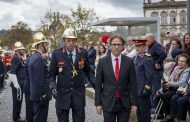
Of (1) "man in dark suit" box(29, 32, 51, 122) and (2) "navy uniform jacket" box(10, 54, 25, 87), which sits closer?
(1) "man in dark suit" box(29, 32, 51, 122)

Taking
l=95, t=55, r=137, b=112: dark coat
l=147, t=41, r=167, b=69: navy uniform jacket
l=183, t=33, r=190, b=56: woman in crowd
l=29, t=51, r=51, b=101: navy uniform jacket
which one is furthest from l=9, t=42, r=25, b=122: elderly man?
l=95, t=55, r=137, b=112: dark coat

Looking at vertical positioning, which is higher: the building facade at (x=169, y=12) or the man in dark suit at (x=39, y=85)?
the building facade at (x=169, y=12)

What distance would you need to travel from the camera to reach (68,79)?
7340mm

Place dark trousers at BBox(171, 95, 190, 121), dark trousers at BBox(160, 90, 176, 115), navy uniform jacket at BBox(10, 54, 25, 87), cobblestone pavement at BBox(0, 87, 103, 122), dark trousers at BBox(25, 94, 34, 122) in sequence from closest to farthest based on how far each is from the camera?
1. dark trousers at BBox(171, 95, 190, 121)
2. dark trousers at BBox(160, 90, 176, 115)
3. dark trousers at BBox(25, 94, 34, 122)
4. navy uniform jacket at BBox(10, 54, 25, 87)
5. cobblestone pavement at BBox(0, 87, 103, 122)

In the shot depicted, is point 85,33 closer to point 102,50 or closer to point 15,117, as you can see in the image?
point 102,50

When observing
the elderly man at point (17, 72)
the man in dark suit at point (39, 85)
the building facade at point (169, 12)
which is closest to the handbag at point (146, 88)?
the man in dark suit at point (39, 85)

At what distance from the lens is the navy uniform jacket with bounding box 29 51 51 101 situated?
8.02 metres

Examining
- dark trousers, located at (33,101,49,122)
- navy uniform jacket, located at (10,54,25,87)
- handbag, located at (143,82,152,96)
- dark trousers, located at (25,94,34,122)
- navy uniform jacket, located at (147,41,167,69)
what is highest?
navy uniform jacket, located at (147,41,167,69)

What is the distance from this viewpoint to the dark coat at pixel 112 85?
256 inches

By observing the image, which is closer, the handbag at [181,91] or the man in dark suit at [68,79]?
the man in dark suit at [68,79]

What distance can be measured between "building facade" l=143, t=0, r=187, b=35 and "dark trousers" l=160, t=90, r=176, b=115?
308ft

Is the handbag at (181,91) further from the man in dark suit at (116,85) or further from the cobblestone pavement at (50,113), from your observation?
the cobblestone pavement at (50,113)

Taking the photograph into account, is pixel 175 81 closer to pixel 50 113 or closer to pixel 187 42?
pixel 187 42

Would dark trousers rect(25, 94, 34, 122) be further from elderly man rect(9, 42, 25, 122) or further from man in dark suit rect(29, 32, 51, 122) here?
man in dark suit rect(29, 32, 51, 122)
